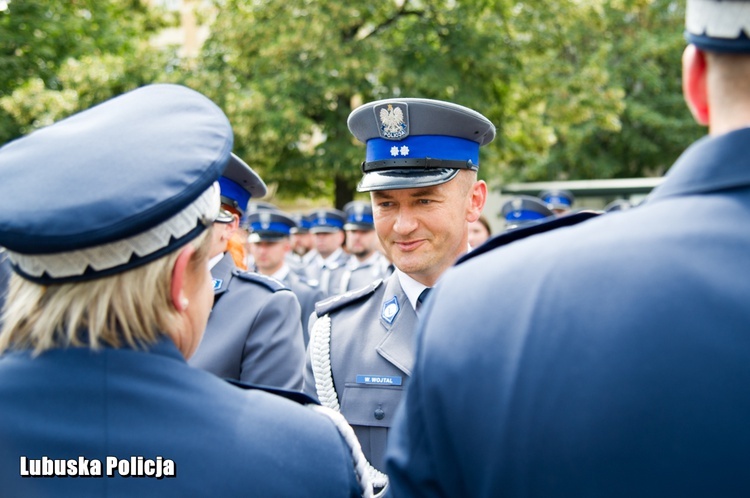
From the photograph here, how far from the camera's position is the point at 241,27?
1675 cm

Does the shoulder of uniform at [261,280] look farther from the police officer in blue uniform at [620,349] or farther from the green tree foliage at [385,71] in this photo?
the green tree foliage at [385,71]

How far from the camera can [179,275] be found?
5.30ft

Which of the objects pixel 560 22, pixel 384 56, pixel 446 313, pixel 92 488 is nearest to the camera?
pixel 446 313

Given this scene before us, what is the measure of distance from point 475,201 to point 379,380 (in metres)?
0.80

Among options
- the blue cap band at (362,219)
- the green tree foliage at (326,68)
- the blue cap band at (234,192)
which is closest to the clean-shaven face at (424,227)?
the blue cap band at (234,192)

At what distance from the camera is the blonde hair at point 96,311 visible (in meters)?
1.55

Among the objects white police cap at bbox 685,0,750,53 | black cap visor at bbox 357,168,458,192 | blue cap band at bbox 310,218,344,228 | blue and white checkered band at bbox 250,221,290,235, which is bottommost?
blue cap band at bbox 310,218,344,228

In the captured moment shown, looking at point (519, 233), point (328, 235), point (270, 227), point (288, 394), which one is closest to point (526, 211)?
point (270, 227)

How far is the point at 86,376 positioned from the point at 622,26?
24832mm

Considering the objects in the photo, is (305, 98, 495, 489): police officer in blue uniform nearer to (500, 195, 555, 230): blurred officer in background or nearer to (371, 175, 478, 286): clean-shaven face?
(371, 175, 478, 286): clean-shaven face

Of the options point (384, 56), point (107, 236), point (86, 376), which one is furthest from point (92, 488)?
point (384, 56)

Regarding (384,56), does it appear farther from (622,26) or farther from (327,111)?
(622,26)

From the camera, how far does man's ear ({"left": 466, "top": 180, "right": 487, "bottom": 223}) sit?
3221 millimetres

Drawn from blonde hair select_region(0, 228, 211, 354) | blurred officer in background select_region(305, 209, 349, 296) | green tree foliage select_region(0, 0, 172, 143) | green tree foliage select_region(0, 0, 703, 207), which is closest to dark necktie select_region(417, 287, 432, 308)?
blonde hair select_region(0, 228, 211, 354)
